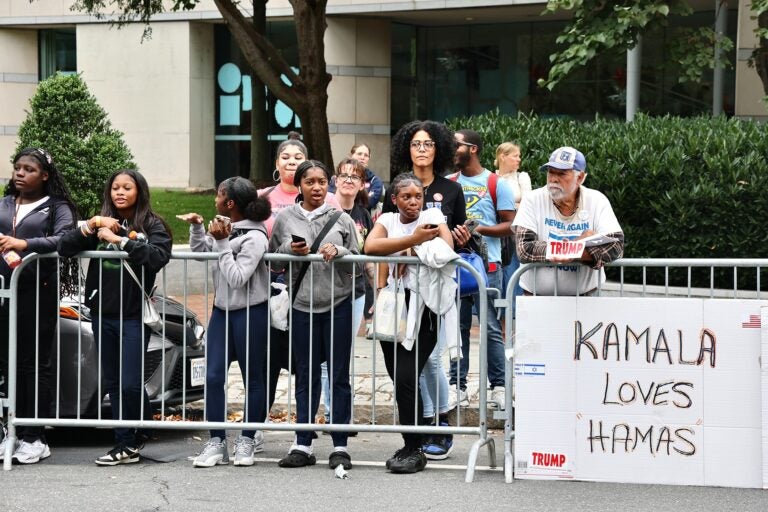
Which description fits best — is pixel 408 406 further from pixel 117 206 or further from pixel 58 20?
pixel 58 20

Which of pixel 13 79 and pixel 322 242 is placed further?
pixel 13 79

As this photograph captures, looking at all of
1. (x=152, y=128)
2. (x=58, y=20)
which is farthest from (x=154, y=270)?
(x=58, y=20)

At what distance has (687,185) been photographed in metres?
11.9

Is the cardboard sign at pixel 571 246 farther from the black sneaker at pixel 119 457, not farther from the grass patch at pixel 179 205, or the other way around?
the grass patch at pixel 179 205

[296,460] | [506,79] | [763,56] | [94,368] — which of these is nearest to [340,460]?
[296,460]

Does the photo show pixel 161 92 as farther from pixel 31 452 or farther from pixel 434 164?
pixel 31 452

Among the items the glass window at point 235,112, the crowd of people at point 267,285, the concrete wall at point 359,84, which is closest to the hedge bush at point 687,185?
the crowd of people at point 267,285

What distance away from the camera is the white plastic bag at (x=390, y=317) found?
7293 mm

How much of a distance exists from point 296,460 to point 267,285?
106cm

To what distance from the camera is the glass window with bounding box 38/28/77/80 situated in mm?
30734

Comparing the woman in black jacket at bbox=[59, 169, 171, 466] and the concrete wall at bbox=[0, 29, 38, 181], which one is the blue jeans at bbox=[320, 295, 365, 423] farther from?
the concrete wall at bbox=[0, 29, 38, 181]

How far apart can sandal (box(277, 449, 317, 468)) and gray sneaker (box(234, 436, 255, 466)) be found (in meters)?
0.19

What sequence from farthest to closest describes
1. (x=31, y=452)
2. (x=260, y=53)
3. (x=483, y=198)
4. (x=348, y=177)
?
(x=260, y=53) → (x=348, y=177) → (x=483, y=198) → (x=31, y=452)

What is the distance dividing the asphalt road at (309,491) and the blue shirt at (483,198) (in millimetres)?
2017
